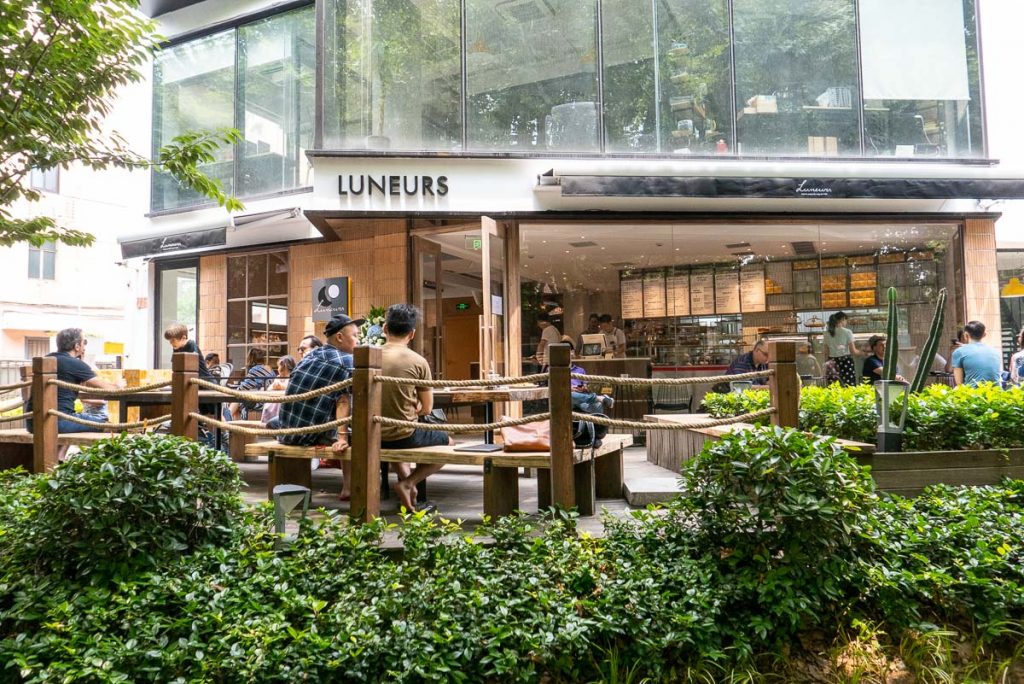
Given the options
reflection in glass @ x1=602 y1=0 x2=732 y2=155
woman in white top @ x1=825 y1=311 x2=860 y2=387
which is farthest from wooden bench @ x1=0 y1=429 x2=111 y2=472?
woman in white top @ x1=825 y1=311 x2=860 y2=387

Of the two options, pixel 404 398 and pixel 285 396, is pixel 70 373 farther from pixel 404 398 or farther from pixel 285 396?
pixel 404 398

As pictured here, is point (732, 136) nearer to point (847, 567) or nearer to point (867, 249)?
point (867, 249)

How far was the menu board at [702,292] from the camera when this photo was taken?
1045cm

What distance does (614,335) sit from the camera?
34.9 feet

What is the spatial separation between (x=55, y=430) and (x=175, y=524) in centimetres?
245

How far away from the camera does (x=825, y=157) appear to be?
9.17 m

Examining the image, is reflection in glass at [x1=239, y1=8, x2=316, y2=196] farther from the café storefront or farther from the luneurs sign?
the luneurs sign

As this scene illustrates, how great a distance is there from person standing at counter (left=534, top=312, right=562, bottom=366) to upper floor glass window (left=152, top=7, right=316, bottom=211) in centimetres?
434

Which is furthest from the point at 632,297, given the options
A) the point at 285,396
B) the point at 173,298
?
the point at 173,298

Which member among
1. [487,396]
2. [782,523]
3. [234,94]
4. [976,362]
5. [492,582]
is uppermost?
[234,94]

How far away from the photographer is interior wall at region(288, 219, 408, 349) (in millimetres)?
10312

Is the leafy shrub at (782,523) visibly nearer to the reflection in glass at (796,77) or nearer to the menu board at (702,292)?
the reflection in glass at (796,77)

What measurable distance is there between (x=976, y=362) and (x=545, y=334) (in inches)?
200

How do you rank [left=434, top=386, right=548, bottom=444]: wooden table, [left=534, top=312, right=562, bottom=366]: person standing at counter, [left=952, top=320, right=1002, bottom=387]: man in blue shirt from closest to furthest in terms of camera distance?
[left=434, top=386, right=548, bottom=444]: wooden table
[left=952, top=320, right=1002, bottom=387]: man in blue shirt
[left=534, top=312, right=562, bottom=366]: person standing at counter
